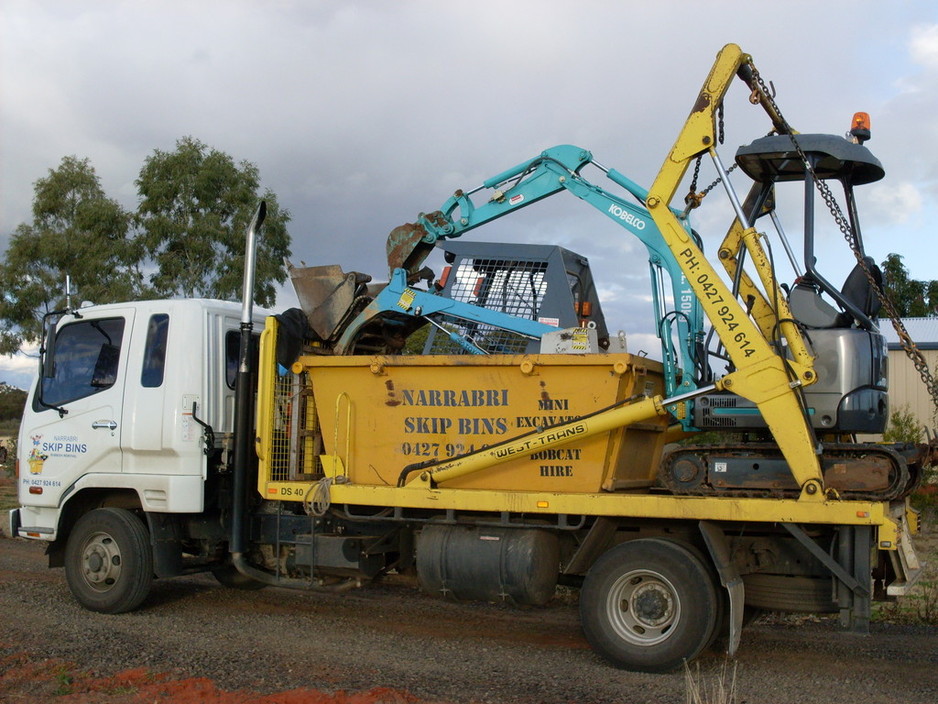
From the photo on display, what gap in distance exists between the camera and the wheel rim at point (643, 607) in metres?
6.18

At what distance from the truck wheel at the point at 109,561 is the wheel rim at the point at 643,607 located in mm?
3888

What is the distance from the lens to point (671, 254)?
701 cm

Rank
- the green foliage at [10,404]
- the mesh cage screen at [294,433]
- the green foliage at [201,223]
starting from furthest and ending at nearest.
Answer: the green foliage at [10,404], the green foliage at [201,223], the mesh cage screen at [294,433]

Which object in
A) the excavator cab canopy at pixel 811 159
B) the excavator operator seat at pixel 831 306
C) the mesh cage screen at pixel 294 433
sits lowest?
the mesh cage screen at pixel 294 433

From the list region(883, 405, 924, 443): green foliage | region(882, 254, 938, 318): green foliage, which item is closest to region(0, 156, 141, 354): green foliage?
region(883, 405, 924, 443): green foliage

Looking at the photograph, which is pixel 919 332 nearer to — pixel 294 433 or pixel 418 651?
pixel 294 433

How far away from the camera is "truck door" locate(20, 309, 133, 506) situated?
7.86 metres

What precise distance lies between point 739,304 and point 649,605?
2092 mm

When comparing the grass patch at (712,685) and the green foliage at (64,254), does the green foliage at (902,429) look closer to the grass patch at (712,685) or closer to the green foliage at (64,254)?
the grass patch at (712,685)

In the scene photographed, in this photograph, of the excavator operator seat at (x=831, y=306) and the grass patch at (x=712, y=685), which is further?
the excavator operator seat at (x=831, y=306)

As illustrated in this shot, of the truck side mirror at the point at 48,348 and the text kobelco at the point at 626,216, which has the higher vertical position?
the text kobelco at the point at 626,216

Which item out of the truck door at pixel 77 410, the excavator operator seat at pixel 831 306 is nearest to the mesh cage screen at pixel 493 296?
the excavator operator seat at pixel 831 306

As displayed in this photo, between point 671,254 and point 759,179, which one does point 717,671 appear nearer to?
point 671,254

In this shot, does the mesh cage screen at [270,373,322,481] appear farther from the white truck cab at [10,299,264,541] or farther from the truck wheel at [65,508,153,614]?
the truck wheel at [65,508,153,614]
